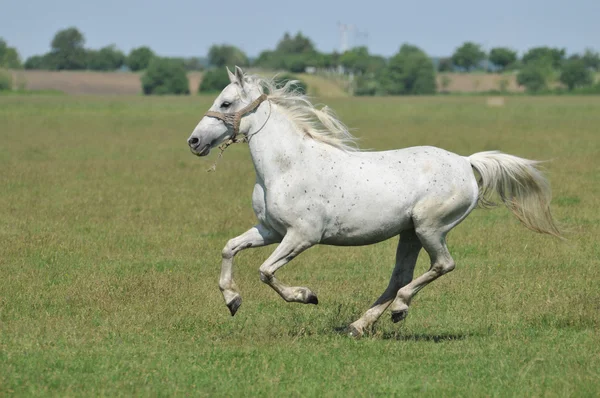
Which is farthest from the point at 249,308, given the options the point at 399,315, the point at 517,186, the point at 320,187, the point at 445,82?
the point at 445,82

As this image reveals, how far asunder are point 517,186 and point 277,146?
7.77ft

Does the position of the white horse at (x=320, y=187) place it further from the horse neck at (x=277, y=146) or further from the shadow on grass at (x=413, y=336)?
the shadow on grass at (x=413, y=336)

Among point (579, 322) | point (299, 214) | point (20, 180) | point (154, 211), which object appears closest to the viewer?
point (299, 214)

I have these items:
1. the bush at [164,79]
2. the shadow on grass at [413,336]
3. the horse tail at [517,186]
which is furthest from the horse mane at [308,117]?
the bush at [164,79]

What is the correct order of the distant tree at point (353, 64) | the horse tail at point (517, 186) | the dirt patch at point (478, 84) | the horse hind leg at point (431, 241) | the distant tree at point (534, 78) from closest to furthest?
1. the horse hind leg at point (431, 241)
2. the horse tail at point (517, 186)
3. the distant tree at point (534, 78)
4. the dirt patch at point (478, 84)
5. the distant tree at point (353, 64)

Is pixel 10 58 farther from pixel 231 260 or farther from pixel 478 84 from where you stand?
pixel 231 260

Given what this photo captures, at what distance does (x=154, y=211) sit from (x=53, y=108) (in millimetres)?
51201

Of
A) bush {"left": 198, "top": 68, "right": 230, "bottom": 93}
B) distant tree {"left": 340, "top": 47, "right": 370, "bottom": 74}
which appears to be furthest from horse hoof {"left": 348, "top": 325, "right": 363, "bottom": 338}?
distant tree {"left": 340, "top": 47, "right": 370, "bottom": 74}

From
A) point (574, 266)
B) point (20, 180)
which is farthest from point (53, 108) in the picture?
point (574, 266)

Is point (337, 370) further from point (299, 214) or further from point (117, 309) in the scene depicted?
point (117, 309)

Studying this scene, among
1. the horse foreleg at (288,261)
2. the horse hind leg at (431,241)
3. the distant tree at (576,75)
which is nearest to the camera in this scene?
the horse foreleg at (288,261)

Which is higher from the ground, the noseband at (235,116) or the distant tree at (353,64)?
the noseband at (235,116)

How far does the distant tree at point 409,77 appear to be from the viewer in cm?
14488

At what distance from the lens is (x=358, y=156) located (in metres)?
9.30
